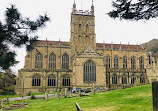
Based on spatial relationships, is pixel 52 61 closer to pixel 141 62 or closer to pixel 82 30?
pixel 82 30

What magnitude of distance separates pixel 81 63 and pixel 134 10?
110 feet

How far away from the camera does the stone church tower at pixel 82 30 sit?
49.5 meters

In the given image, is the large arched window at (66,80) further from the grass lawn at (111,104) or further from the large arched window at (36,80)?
the grass lawn at (111,104)

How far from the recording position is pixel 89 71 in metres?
40.7

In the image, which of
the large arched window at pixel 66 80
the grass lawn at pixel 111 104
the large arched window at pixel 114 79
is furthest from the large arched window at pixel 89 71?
the grass lawn at pixel 111 104

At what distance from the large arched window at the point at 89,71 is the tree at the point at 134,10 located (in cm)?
3373

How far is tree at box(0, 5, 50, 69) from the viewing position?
21.1 feet

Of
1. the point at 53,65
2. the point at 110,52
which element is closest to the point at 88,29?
the point at 110,52


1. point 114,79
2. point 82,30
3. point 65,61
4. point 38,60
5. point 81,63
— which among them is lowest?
point 114,79

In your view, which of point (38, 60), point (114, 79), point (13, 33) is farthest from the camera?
point (114, 79)

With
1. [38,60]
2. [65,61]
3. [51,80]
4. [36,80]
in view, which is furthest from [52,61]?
[36,80]

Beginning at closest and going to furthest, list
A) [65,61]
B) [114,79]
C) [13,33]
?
[13,33]
[114,79]
[65,61]

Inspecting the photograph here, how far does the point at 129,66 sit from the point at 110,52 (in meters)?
7.54

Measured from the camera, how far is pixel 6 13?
6227 mm
